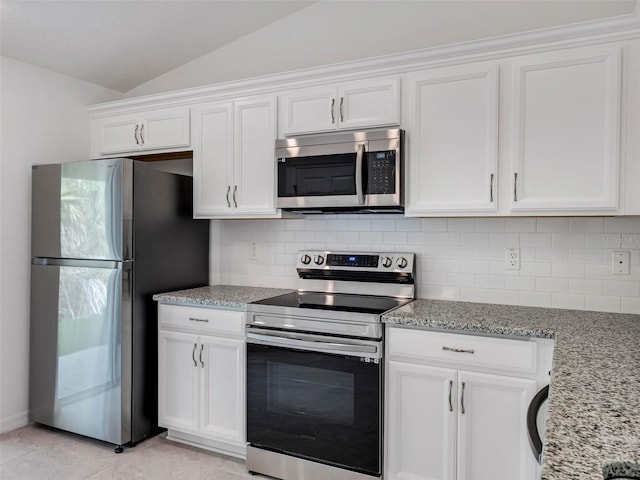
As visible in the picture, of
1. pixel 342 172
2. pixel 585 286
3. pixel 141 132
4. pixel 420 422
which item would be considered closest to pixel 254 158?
pixel 342 172

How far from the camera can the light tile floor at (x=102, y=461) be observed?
8.56 feet

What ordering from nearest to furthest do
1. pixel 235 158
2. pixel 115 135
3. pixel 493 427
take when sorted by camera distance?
pixel 493 427 → pixel 235 158 → pixel 115 135

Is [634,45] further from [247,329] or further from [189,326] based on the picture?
[189,326]

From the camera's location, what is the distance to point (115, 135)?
3.50 m

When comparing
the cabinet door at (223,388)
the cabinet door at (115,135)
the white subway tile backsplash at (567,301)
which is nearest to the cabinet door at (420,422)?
the white subway tile backsplash at (567,301)

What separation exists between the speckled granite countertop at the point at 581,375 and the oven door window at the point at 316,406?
1.32ft

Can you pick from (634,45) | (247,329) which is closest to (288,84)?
(247,329)

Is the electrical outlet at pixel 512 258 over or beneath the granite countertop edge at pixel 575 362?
over

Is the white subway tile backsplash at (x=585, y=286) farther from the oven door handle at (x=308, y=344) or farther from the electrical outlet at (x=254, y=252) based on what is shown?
the electrical outlet at (x=254, y=252)

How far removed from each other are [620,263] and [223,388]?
2.24 m

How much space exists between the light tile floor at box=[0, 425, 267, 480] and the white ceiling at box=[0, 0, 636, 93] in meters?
2.48

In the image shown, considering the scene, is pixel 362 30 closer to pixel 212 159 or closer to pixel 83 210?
pixel 212 159

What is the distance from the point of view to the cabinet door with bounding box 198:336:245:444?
2.73 m

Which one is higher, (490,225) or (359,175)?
(359,175)
